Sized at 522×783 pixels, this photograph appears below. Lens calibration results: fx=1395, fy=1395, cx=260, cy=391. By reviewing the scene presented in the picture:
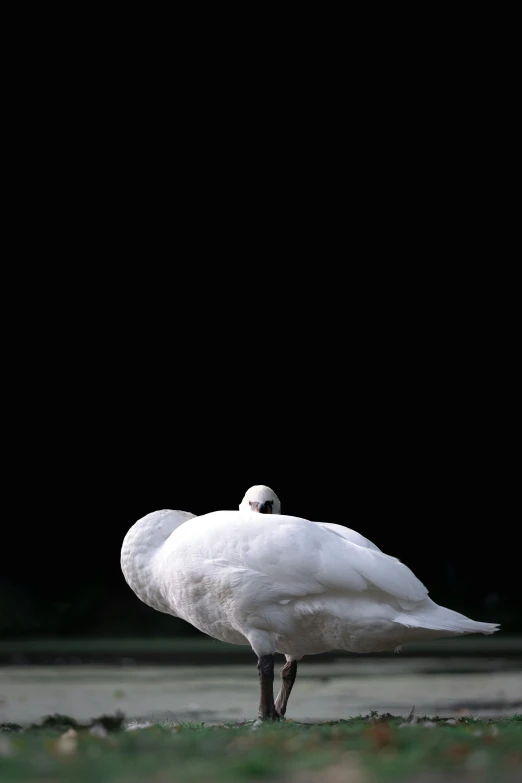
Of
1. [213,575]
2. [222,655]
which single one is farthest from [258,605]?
[222,655]

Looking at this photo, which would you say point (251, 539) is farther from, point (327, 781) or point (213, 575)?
point (327, 781)

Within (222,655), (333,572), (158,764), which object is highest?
(333,572)

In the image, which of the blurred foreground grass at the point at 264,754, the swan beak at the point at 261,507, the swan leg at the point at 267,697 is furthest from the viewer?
the swan beak at the point at 261,507

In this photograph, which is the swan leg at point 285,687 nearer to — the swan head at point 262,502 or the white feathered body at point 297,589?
the white feathered body at point 297,589

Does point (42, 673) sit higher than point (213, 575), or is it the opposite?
point (213, 575)

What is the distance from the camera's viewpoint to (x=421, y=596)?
604 cm

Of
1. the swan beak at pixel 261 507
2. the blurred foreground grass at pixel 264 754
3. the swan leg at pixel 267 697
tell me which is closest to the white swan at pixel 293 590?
the swan leg at pixel 267 697

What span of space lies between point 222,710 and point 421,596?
1.57 meters

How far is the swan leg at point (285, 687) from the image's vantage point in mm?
6344

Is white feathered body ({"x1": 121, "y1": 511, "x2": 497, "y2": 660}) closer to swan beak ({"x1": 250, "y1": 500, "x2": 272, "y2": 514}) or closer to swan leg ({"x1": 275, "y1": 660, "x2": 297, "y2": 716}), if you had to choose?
swan leg ({"x1": 275, "y1": 660, "x2": 297, "y2": 716})

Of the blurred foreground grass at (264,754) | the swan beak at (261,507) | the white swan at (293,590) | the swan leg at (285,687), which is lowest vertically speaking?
the swan leg at (285,687)

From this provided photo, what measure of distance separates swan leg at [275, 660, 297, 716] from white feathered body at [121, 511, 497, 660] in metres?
0.26

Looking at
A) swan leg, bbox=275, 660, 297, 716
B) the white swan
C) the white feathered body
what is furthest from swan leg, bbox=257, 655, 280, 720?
swan leg, bbox=275, 660, 297, 716

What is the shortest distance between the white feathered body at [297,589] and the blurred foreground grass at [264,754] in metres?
0.76
